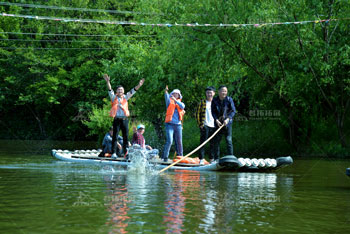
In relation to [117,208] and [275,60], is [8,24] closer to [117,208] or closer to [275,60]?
[275,60]

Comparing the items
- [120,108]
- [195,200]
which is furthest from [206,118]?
[195,200]

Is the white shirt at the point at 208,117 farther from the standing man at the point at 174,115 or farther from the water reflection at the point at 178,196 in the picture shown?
the water reflection at the point at 178,196

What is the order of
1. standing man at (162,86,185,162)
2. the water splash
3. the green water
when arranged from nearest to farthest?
the green water
the water splash
standing man at (162,86,185,162)

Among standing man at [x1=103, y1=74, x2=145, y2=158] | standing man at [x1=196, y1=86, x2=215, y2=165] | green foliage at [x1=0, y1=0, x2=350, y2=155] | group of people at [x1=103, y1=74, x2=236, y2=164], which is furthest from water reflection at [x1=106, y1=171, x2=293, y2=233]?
green foliage at [x1=0, y1=0, x2=350, y2=155]

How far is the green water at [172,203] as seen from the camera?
263 inches

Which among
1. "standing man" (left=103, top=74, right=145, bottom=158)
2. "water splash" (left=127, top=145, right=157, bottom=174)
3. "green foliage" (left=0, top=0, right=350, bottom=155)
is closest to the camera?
"water splash" (left=127, top=145, right=157, bottom=174)

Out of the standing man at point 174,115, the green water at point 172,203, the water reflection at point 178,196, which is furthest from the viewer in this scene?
the standing man at point 174,115

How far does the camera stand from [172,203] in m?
8.47

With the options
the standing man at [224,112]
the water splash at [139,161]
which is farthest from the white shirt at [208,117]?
the water splash at [139,161]

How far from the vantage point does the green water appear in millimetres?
6691

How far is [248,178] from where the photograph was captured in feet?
42.5

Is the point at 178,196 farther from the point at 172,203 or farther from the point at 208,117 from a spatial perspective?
the point at 208,117

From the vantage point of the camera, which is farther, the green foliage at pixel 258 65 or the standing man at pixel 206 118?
the green foliage at pixel 258 65

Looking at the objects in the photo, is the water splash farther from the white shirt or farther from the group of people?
the white shirt
